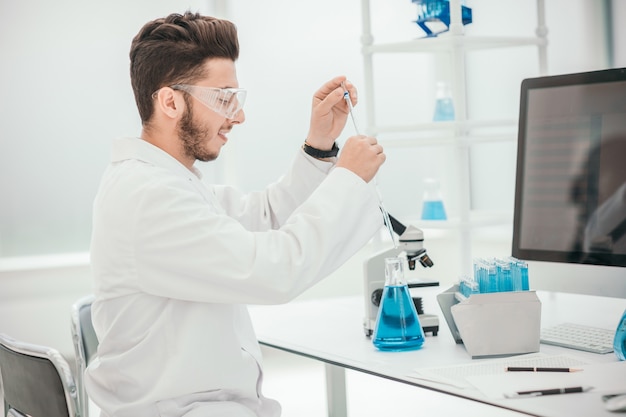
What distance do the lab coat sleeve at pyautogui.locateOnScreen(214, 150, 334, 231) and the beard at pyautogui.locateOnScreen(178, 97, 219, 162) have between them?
12.5 inches

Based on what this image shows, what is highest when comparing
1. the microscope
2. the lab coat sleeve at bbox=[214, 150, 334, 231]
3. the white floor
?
the lab coat sleeve at bbox=[214, 150, 334, 231]

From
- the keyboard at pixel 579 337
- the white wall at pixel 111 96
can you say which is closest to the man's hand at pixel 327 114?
the keyboard at pixel 579 337

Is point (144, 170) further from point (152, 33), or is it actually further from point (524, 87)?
point (524, 87)

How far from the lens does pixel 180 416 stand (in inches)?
56.9

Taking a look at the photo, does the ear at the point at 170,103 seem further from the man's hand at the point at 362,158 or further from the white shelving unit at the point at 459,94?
the white shelving unit at the point at 459,94

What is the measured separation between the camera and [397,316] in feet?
5.31

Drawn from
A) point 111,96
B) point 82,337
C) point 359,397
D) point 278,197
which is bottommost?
point 359,397

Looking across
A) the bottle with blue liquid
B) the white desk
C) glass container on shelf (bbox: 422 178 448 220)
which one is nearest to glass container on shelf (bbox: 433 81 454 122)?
glass container on shelf (bbox: 422 178 448 220)

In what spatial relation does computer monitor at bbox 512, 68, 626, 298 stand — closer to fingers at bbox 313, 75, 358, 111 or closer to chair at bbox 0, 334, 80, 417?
fingers at bbox 313, 75, 358, 111

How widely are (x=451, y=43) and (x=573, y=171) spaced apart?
104 cm

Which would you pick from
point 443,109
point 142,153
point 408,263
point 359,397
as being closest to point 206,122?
point 142,153

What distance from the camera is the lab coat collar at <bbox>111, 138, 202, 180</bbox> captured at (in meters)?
1.58

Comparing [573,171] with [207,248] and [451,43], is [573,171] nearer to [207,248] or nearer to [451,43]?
[207,248]

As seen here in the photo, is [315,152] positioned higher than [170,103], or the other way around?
[170,103]
